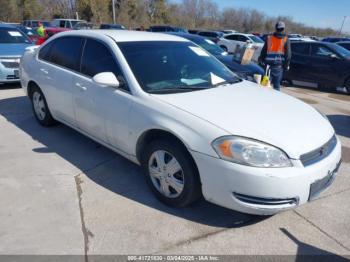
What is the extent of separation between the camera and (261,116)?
9.94ft

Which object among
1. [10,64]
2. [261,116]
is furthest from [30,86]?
[261,116]

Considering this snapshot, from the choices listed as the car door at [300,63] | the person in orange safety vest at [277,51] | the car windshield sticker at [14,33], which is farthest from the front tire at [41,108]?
the car door at [300,63]

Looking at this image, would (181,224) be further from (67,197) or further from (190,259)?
(67,197)

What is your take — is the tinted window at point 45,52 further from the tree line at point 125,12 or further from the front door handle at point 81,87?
the tree line at point 125,12

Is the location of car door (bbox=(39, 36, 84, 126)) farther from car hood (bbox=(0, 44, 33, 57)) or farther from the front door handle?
car hood (bbox=(0, 44, 33, 57))

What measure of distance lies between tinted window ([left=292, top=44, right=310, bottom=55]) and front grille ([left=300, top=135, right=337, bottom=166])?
855 centimetres

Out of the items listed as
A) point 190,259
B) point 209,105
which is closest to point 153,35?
point 209,105

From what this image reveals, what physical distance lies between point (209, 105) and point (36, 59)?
3.35 m

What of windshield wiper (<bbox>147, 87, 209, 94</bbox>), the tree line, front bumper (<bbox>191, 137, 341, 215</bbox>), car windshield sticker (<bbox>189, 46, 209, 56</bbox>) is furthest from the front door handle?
the tree line

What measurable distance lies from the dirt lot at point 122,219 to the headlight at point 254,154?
27.2 inches

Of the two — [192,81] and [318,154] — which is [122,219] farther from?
[318,154]

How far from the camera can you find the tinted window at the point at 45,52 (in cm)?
502

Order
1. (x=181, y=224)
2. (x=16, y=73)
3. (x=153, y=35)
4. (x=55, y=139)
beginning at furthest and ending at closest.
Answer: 1. (x=16, y=73)
2. (x=55, y=139)
3. (x=153, y=35)
4. (x=181, y=224)

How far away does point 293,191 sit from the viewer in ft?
8.71
